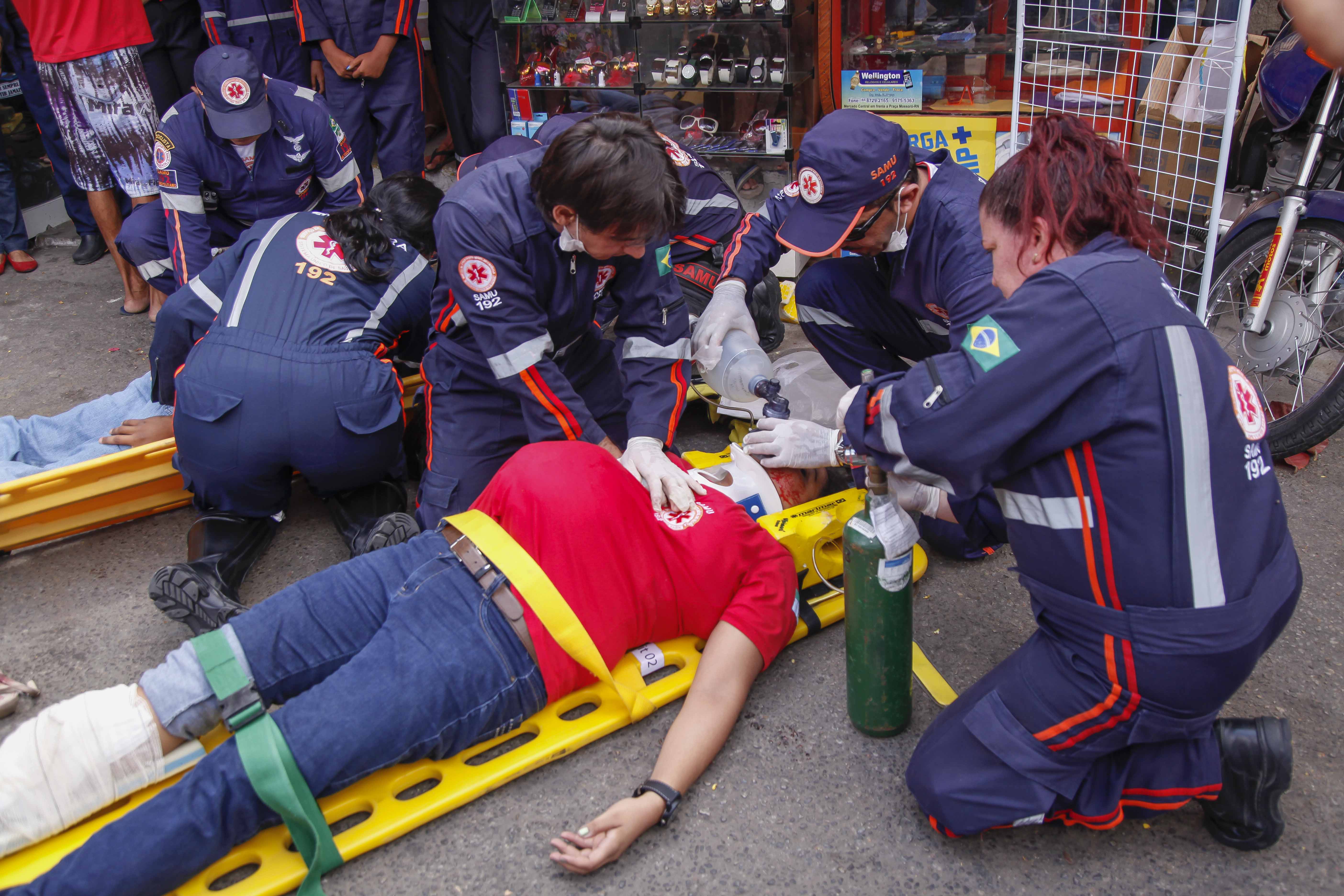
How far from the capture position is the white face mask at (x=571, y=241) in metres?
2.56

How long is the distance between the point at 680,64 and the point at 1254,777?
14.8 ft

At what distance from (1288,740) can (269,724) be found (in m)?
2.04

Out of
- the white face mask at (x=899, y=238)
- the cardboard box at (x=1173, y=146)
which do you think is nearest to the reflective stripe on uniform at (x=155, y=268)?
the white face mask at (x=899, y=238)

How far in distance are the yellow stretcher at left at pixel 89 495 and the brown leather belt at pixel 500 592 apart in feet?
4.38

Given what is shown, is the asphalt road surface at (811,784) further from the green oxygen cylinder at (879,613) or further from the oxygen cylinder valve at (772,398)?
the oxygen cylinder valve at (772,398)

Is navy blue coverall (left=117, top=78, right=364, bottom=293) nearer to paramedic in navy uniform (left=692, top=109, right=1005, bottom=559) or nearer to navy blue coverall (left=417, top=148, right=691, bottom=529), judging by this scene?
navy blue coverall (left=417, top=148, right=691, bottom=529)

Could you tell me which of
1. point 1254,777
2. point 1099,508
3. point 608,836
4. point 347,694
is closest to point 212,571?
point 347,694

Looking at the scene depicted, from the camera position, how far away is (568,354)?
10.5 ft

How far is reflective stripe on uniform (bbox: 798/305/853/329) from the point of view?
3371 millimetres

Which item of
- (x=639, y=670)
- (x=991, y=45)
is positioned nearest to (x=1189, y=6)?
(x=991, y=45)

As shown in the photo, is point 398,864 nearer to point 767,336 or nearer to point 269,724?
point 269,724

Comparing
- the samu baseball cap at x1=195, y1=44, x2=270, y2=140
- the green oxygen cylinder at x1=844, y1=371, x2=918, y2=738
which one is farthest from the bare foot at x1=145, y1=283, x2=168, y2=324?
the green oxygen cylinder at x1=844, y1=371, x2=918, y2=738

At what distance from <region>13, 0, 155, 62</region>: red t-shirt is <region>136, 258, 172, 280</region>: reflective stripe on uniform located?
114cm

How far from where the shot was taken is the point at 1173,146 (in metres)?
3.67
